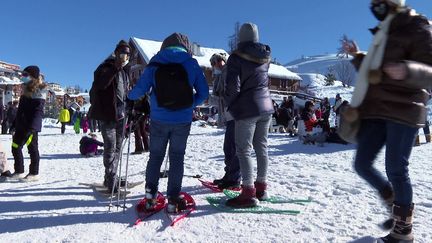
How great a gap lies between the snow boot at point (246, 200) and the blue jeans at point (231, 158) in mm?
978

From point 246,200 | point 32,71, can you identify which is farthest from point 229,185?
point 32,71

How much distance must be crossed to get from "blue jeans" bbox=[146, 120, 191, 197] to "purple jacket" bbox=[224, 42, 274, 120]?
1.84 feet

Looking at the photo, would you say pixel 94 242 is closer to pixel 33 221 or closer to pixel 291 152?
pixel 33 221

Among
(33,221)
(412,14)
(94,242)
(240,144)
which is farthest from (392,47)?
(33,221)

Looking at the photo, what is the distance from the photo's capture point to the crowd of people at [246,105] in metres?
2.64

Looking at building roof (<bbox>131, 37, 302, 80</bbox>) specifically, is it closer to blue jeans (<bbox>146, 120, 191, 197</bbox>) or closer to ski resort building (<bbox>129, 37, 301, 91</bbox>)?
ski resort building (<bbox>129, 37, 301, 91</bbox>)

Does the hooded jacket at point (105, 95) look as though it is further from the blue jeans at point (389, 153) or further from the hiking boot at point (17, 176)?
the blue jeans at point (389, 153)

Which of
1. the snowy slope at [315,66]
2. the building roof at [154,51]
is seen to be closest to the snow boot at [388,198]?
the building roof at [154,51]

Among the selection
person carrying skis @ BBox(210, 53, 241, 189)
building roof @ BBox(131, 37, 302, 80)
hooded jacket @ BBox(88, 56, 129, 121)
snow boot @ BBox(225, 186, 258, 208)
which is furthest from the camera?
building roof @ BBox(131, 37, 302, 80)

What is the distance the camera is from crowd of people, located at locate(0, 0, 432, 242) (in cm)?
264

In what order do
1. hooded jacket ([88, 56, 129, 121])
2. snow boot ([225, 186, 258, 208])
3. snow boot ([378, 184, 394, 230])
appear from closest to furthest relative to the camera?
snow boot ([378, 184, 394, 230]) < snow boot ([225, 186, 258, 208]) < hooded jacket ([88, 56, 129, 121])

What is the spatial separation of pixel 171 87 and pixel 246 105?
0.81 meters

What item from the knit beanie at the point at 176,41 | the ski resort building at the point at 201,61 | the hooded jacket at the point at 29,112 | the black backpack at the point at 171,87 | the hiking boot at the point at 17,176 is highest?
the ski resort building at the point at 201,61

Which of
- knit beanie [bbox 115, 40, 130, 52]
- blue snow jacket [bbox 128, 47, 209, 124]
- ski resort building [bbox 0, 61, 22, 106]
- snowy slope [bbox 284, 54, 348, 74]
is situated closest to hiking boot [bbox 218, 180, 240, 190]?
blue snow jacket [bbox 128, 47, 209, 124]
